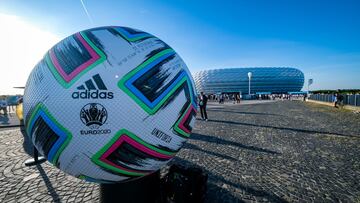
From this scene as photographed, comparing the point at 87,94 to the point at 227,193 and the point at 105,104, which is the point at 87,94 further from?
the point at 227,193

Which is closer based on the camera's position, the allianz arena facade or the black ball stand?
the black ball stand

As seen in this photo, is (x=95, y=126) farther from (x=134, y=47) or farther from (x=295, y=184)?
(x=295, y=184)

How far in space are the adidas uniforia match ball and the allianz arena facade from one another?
121 meters

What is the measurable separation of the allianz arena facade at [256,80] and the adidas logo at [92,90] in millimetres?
121659

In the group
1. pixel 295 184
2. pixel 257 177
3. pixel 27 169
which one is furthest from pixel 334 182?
pixel 27 169

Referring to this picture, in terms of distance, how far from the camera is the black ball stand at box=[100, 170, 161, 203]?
2.45 m

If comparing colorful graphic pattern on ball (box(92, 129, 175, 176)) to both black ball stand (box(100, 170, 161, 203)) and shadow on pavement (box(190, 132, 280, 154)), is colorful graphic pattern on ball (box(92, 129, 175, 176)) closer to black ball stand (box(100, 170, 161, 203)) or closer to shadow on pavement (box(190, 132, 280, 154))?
black ball stand (box(100, 170, 161, 203))

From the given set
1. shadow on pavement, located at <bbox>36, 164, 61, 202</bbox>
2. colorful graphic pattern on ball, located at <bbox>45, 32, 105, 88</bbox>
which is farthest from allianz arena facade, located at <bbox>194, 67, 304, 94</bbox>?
colorful graphic pattern on ball, located at <bbox>45, 32, 105, 88</bbox>

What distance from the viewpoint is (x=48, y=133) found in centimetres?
177

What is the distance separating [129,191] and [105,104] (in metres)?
1.41

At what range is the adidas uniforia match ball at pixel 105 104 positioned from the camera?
1.65m

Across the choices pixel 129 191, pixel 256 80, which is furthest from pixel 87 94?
pixel 256 80

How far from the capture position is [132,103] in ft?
5.63

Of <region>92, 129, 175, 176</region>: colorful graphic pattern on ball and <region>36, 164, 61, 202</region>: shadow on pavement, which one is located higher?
<region>92, 129, 175, 176</region>: colorful graphic pattern on ball
